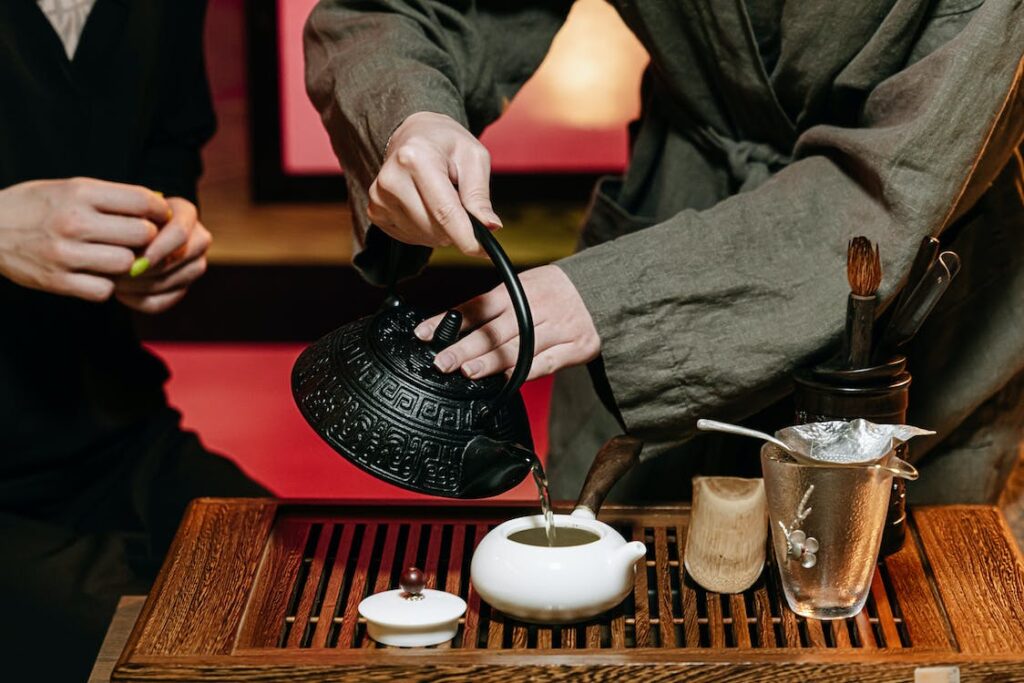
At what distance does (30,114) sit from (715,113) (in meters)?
1.10

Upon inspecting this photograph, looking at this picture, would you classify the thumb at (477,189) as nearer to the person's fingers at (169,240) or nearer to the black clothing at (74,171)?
the person's fingers at (169,240)

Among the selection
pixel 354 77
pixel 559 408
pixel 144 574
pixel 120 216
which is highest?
pixel 354 77

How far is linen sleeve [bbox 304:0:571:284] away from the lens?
1574mm

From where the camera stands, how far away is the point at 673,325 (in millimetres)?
1427

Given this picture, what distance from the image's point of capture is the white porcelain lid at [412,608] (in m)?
1.23

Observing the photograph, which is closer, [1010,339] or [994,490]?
[1010,339]

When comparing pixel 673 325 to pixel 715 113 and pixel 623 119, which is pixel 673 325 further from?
pixel 623 119

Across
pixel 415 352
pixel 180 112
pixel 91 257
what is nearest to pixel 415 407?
pixel 415 352

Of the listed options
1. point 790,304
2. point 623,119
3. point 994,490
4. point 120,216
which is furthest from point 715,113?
point 623,119

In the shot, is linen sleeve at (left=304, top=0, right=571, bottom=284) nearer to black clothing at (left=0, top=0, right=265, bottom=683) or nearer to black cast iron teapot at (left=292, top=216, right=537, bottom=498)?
black cast iron teapot at (left=292, top=216, right=537, bottom=498)

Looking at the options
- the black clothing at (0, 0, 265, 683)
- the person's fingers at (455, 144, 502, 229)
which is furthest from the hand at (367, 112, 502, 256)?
the black clothing at (0, 0, 265, 683)

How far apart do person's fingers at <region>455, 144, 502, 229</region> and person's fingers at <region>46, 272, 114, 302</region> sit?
78 centimetres

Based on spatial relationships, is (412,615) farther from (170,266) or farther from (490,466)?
(170,266)

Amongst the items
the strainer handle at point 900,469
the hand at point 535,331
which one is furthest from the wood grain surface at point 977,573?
the hand at point 535,331
